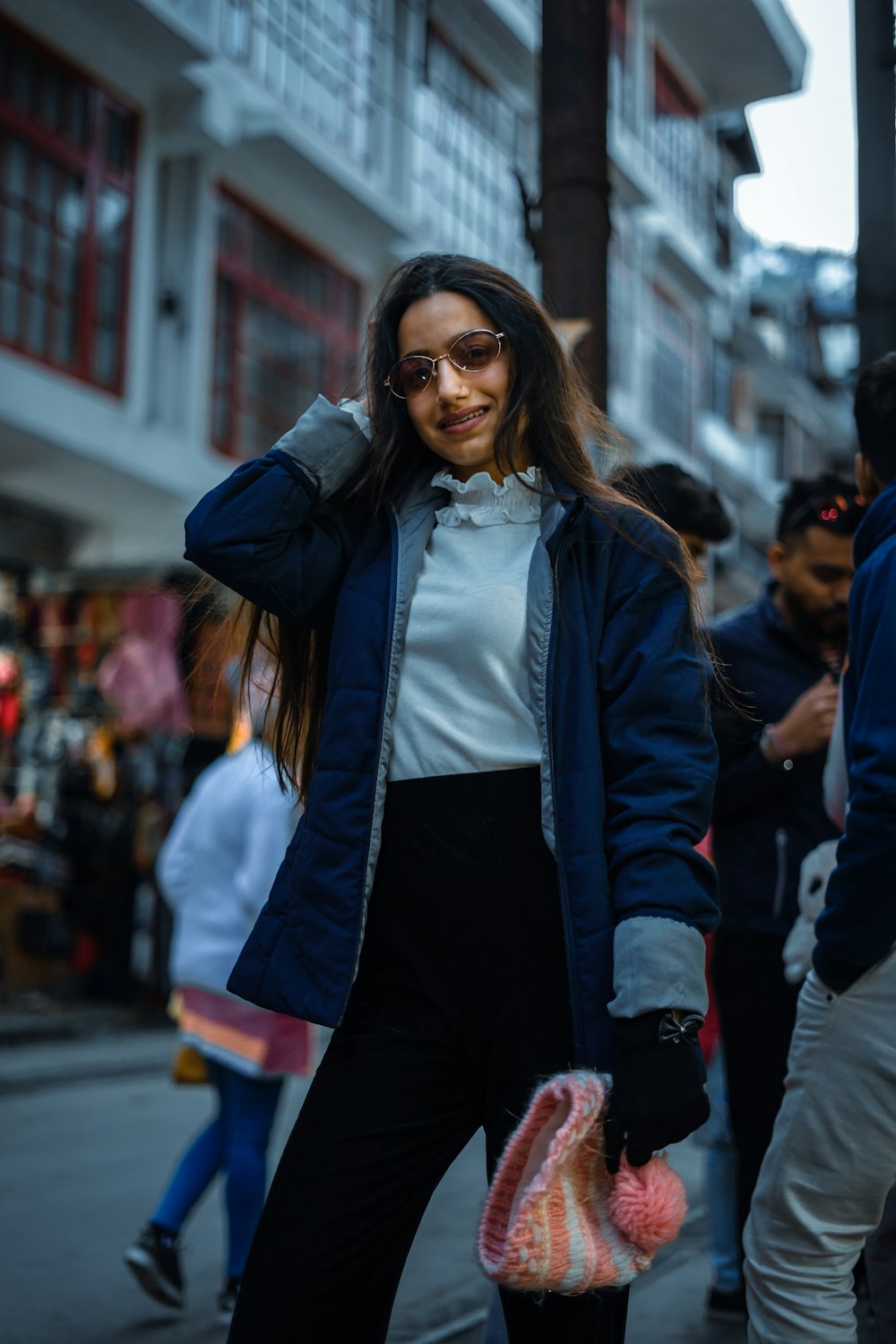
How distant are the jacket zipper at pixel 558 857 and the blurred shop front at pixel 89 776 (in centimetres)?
933

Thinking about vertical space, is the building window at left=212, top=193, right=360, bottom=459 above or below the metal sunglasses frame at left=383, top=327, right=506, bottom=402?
above

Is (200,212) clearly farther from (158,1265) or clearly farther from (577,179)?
(158,1265)

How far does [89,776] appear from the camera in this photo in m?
12.0

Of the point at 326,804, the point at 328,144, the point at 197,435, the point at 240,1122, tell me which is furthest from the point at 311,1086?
the point at 328,144

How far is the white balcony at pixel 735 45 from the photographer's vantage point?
22641mm

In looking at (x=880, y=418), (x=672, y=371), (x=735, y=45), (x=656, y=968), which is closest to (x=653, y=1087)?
(x=656, y=968)

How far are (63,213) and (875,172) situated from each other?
9.47 m

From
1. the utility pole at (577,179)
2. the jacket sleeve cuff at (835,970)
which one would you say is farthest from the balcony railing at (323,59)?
the jacket sleeve cuff at (835,970)

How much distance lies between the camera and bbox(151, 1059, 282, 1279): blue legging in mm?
4340

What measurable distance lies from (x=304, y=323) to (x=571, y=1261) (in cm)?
1457

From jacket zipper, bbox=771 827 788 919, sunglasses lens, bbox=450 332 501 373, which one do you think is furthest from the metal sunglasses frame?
jacket zipper, bbox=771 827 788 919

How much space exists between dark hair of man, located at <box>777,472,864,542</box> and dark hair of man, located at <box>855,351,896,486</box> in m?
0.81

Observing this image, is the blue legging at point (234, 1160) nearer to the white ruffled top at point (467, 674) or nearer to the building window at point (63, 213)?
the white ruffled top at point (467, 674)

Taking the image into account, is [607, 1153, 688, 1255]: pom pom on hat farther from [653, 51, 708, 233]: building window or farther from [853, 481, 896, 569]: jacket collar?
[653, 51, 708, 233]: building window
